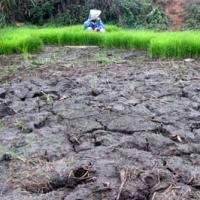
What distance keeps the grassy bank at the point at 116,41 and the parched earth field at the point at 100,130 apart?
0.29 metres

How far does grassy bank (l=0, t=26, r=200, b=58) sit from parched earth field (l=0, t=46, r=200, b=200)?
291 mm

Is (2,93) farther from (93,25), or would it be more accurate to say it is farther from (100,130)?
(93,25)

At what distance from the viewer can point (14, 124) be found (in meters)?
3.91

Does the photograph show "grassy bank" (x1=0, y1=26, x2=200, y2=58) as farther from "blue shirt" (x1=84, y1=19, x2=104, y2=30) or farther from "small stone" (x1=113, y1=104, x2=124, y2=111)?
"small stone" (x1=113, y1=104, x2=124, y2=111)

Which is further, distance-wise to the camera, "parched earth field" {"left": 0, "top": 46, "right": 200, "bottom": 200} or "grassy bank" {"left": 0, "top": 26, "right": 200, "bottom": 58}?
"grassy bank" {"left": 0, "top": 26, "right": 200, "bottom": 58}

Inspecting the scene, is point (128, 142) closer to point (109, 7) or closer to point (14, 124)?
point (14, 124)

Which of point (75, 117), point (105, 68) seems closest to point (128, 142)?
point (75, 117)

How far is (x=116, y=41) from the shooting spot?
24.0 ft

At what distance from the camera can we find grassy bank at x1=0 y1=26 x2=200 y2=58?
630cm

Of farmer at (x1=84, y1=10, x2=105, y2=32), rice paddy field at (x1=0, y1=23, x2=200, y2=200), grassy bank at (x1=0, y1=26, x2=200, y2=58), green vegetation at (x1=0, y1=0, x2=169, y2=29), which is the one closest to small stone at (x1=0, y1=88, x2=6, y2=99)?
rice paddy field at (x1=0, y1=23, x2=200, y2=200)

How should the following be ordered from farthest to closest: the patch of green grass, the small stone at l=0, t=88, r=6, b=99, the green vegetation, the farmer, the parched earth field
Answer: the green vegetation
the farmer
the patch of green grass
the small stone at l=0, t=88, r=6, b=99
the parched earth field

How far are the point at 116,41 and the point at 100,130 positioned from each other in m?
3.77

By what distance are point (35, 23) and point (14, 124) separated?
297 inches

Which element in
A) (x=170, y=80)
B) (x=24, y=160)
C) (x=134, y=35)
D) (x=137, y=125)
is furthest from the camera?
(x=134, y=35)
